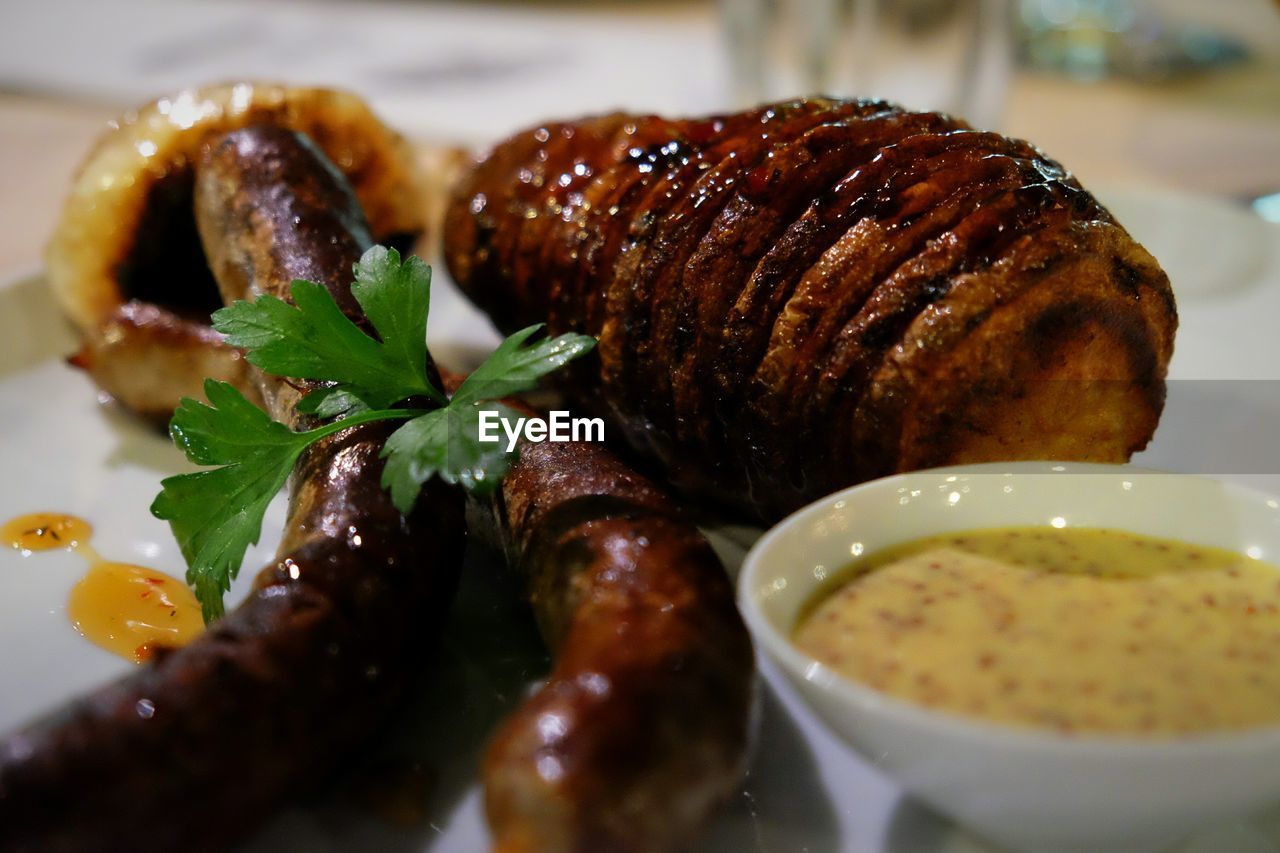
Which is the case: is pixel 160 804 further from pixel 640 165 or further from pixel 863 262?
pixel 640 165

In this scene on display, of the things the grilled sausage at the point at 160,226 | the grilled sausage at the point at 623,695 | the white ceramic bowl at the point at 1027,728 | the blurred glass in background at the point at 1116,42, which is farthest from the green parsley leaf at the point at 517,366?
the blurred glass in background at the point at 1116,42

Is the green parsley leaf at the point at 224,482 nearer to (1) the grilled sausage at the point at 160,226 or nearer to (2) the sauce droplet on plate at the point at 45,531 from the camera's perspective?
(2) the sauce droplet on plate at the point at 45,531

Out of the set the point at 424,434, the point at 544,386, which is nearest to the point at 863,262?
the point at 424,434

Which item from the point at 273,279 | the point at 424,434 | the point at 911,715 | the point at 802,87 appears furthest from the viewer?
the point at 802,87

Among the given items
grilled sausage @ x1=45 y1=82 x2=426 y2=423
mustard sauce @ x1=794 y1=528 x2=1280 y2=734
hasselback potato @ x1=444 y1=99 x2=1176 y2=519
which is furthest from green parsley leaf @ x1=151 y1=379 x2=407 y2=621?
mustard sauce @ x1=794 y1=528 x2=1280 y2=734

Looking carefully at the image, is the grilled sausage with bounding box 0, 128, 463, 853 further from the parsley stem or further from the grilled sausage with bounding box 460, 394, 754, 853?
the grilled sausage with bounding box 460, 394, 754, 853

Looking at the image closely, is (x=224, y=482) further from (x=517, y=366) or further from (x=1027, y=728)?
(x=1027, y=728)
